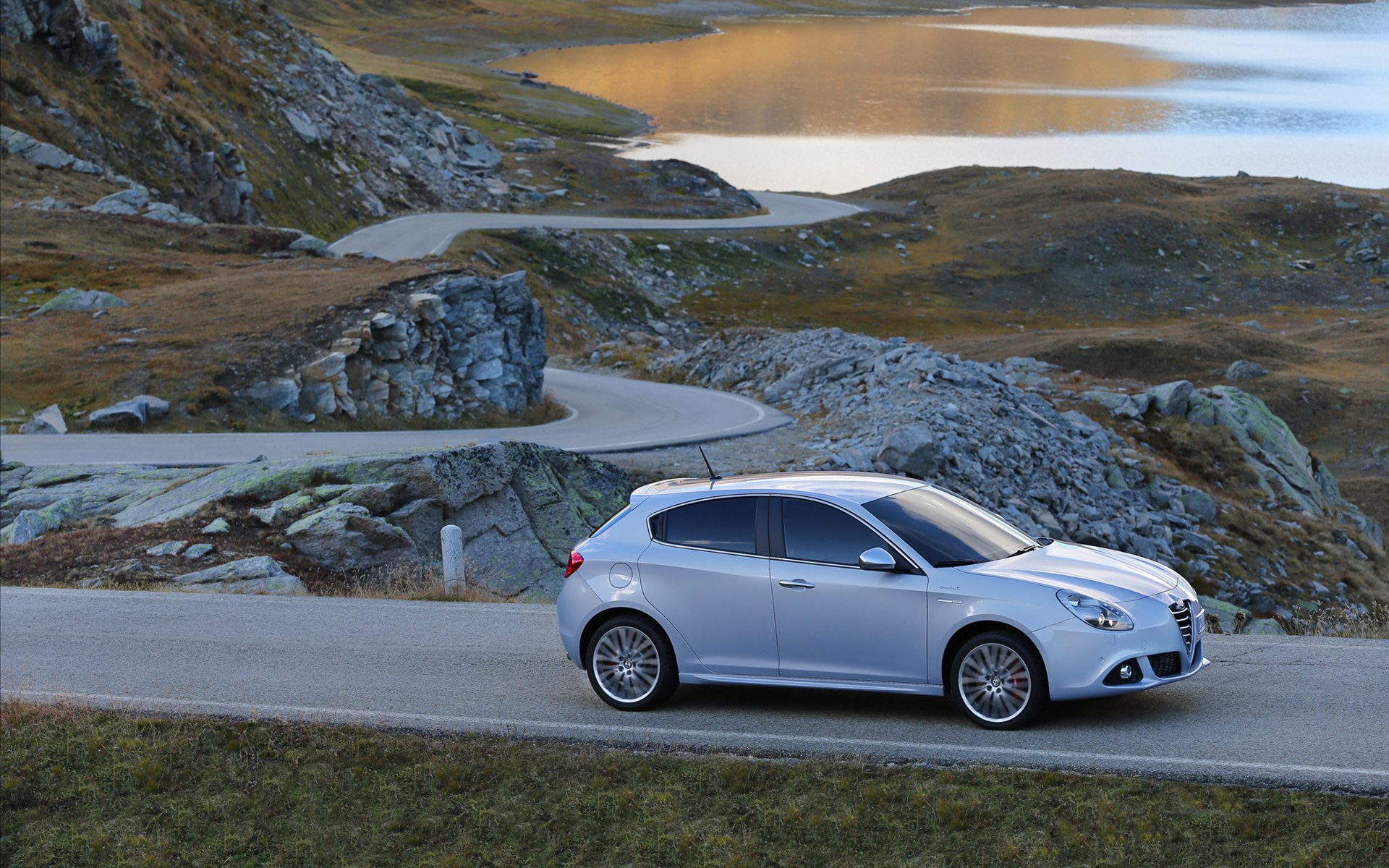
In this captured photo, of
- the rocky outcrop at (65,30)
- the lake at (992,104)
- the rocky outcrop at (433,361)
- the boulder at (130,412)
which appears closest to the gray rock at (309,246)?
the rocky outcrop at (433,361)

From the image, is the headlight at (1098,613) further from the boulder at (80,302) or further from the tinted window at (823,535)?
the boulder at (80,302)

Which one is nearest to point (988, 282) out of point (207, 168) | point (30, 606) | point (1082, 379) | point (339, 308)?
point (1082, 379)

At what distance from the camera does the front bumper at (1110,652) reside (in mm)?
8078

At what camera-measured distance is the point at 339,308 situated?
32.1m

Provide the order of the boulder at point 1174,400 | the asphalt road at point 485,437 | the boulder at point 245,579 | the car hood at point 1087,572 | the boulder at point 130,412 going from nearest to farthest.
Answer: the car hood at point 1087,572 → the boulder at point 245,579 → the asphalt road at point 485,437 → the boulder at point 130,412 → the boulder at point 1174,400

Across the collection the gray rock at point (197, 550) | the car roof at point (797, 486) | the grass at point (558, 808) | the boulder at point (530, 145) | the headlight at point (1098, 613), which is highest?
the boulder at point (530, 145)

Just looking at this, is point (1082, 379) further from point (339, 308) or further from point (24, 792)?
point (24, 792)

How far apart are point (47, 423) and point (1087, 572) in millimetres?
24126

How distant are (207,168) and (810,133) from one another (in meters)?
72.7

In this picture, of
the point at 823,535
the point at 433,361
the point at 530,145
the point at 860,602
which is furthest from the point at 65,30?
the point at 860,602

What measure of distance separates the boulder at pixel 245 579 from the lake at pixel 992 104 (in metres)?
→ 79.3

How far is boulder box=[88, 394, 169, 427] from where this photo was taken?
26844 mm

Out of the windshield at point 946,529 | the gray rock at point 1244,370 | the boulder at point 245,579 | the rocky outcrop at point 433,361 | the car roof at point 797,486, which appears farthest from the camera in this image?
the gray rock at point 1244,370

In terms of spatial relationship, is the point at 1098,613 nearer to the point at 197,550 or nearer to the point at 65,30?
the point at 197,550
